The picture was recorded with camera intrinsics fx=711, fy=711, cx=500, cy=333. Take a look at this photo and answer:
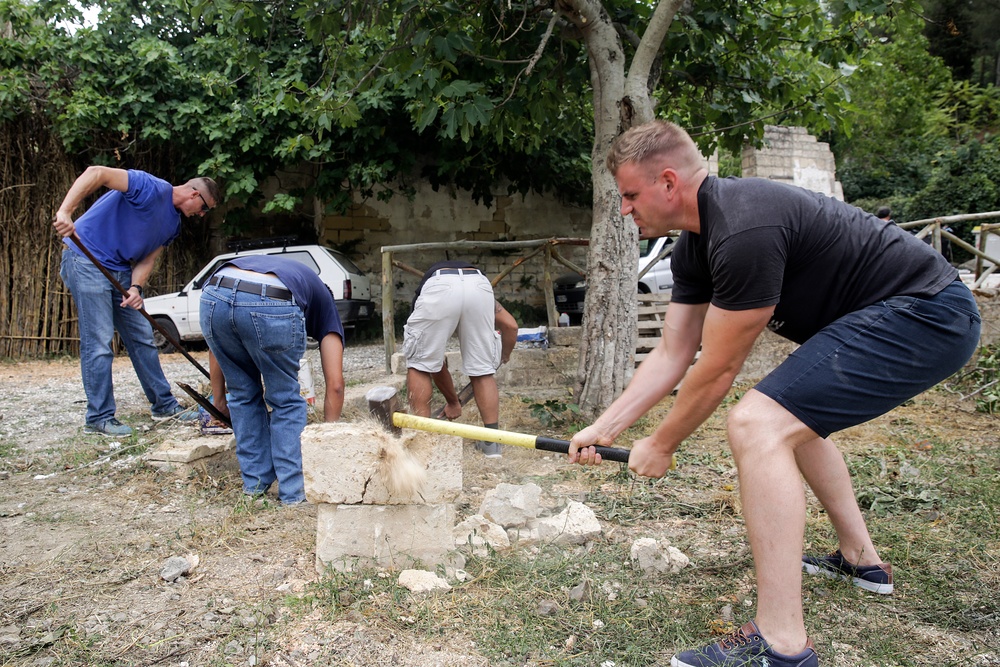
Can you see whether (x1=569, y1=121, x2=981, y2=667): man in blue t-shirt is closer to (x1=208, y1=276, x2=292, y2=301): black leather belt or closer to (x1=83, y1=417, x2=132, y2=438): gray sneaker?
(x1=208, y1=276, x2=292, y2=301): black leather belt

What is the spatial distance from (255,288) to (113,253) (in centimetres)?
198

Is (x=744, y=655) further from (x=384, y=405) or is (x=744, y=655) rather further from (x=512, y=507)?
(x=384, y=405)

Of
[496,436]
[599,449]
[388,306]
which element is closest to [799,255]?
[599,449]

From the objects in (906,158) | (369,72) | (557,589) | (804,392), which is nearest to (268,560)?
(557,589)

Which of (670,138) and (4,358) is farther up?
(670,138)

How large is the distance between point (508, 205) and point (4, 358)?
7.70m

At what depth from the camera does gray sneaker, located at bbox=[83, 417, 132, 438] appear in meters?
4.55

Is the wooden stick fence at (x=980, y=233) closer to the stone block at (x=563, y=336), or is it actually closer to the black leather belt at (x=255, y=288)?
the stone block at (x=563, y=336)

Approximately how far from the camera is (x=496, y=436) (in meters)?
2.34

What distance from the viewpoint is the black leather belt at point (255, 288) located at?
10.3ft

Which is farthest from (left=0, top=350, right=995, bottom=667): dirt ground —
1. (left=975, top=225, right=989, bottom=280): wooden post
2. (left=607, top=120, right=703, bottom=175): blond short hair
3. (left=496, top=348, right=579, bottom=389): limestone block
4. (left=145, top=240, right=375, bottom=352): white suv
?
(left=145, top=240, right=375, bottom=352): white suv

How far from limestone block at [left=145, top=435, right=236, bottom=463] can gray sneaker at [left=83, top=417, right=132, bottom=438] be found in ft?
2.24

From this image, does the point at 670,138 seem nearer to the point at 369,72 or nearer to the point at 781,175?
the point at 369,72

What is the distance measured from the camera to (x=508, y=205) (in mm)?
12211
